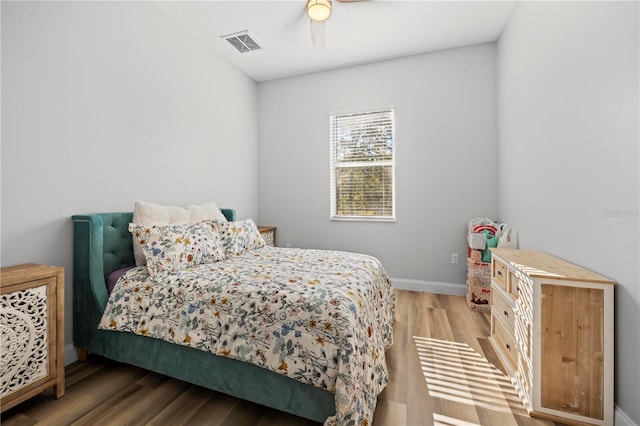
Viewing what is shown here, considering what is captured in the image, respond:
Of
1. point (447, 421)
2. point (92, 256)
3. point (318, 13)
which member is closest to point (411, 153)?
point (318, 13)

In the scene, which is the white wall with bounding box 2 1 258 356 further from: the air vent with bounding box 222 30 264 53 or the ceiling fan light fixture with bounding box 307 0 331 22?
the ceiling fan light fixture with bounding box 307 0 331 22

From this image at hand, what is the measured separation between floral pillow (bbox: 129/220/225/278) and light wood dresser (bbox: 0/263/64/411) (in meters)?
0.46

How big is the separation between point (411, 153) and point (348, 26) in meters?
1.54

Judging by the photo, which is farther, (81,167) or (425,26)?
(425,26)

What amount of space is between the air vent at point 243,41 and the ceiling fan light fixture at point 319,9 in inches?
39.2

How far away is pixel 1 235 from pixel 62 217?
12.6 inches

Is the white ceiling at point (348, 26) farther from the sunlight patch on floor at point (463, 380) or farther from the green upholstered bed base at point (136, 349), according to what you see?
the sunlight patch on floor at point (463, 380)

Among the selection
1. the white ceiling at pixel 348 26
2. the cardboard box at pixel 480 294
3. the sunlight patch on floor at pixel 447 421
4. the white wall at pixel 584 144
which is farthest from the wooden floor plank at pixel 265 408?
the white ceiling at pixel 348 26

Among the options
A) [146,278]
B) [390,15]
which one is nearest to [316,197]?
[390,15]

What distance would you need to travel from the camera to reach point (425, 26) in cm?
291

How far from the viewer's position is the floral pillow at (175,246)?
187 centimetres

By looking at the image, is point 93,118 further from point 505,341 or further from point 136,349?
point 505,341

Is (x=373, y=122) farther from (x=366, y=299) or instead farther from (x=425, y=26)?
(x=366, y=299)

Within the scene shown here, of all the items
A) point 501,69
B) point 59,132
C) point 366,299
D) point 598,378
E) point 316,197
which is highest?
point 501,69
